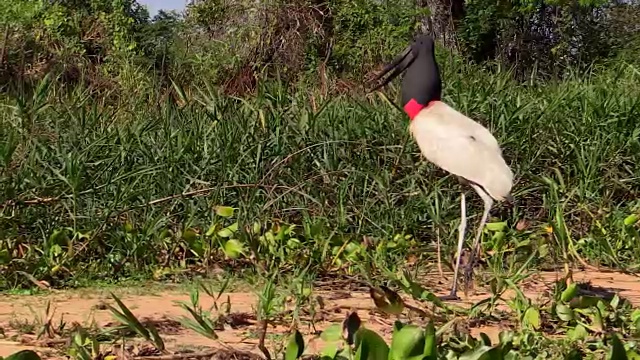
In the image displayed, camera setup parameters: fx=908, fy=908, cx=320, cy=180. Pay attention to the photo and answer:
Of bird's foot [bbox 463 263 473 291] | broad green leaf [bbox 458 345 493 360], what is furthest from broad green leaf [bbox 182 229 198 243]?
broad green leaf [bbox 458 345 493 360]

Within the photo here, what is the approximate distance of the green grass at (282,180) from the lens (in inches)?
183

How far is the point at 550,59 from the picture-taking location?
12.7 metres

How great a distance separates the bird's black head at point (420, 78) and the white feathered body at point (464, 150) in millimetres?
184

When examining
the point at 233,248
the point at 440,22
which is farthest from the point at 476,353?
the point at 440,22

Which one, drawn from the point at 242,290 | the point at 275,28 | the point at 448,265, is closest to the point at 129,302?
the point at 242,290

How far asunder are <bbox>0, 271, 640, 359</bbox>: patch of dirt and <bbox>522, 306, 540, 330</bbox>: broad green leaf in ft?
0.40

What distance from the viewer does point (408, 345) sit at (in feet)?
7.22

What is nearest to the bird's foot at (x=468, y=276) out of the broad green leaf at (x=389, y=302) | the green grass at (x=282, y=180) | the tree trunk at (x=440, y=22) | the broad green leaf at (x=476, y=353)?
the green grass at (x=282, y=180)

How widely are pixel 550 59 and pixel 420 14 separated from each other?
6.30 feet

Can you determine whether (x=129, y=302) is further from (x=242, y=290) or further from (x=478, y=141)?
(x=478, y=141)

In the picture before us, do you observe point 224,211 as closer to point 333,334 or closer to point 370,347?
point 333,334

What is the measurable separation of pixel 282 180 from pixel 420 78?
117cm

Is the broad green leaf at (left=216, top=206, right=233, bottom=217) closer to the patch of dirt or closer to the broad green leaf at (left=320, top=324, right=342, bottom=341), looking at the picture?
the patch of dirt

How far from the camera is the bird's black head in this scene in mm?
4762
